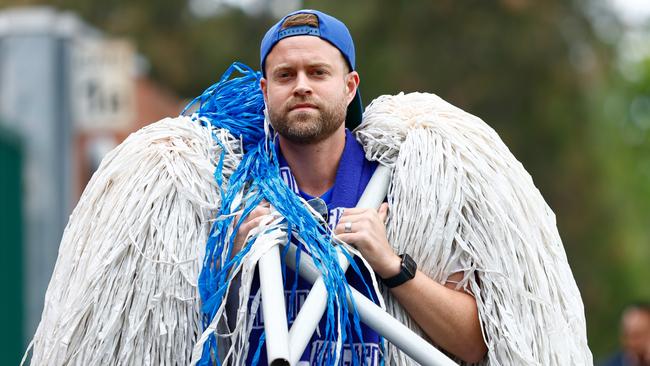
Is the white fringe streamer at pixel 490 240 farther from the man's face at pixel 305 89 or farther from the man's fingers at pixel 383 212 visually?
the man's face at pixel 305 89

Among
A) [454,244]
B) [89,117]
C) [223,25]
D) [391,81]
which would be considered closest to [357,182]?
[454,244]

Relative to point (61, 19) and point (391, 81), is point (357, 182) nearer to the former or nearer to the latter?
point (61, 19)

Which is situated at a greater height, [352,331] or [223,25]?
[223,25]

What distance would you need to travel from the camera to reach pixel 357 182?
3975 mm

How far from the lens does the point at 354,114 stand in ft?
13.4

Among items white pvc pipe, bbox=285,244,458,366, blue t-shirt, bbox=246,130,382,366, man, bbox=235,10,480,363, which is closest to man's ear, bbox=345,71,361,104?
man, bbox=235,10,480,363

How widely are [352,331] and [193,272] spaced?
1.52 feet

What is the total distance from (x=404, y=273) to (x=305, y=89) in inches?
22.4

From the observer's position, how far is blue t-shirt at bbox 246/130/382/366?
3.75 meters

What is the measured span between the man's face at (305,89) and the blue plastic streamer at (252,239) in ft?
0.53

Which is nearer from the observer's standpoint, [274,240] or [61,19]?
[274,240]

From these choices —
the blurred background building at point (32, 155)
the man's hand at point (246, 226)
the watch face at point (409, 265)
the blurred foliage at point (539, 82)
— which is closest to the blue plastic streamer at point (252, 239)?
the man's hand at point (246, 226)

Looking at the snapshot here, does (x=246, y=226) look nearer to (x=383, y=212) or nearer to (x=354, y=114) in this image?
(x=383, y=212)

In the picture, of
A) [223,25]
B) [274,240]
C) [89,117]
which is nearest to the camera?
[274,240]
